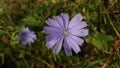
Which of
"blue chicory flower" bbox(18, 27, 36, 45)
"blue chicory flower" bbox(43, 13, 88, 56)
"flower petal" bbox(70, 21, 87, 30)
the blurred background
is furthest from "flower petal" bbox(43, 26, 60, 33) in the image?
"blue chicory flower" bbox(18, 27, 36, 45)

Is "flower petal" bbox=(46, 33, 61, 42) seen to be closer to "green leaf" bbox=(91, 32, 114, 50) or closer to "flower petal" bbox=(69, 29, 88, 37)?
"flower petal" bbox=(69, 29, 88, 37)

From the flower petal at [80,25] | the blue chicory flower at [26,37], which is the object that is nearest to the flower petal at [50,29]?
the flower petal at [80,25]

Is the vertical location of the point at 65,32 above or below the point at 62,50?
above

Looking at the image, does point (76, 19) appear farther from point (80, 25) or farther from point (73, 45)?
point (73, 45)

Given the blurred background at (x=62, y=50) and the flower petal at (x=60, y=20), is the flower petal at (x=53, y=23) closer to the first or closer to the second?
the flower petal at (x=60, y=20)

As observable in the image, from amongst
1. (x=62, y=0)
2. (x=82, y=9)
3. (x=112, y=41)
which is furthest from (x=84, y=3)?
(x=112, y=41)

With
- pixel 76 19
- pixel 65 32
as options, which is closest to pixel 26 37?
pixel 65 32

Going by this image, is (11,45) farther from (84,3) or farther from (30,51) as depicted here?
(84,3)
